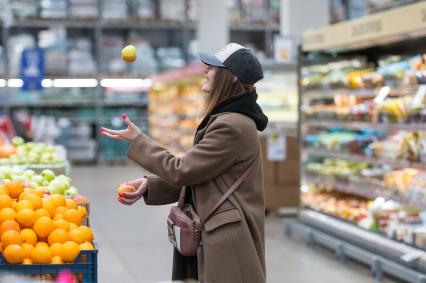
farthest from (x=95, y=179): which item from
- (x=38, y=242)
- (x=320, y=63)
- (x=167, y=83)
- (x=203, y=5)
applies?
(x=38, y=242)

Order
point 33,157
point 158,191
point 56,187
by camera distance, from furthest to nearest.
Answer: point 33,157
point 56,187
point 158,191

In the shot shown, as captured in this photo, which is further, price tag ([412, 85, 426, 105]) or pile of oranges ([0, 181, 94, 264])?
price tag ([412, 85, 426, 105])

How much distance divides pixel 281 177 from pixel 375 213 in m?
3.39

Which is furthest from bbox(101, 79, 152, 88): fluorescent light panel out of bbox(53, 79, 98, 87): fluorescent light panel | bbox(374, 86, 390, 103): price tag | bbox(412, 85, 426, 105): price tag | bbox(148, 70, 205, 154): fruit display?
bbox(412, 85, 426, 105): price tag

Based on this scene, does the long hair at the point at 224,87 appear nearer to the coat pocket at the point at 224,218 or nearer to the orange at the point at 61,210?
the coat pocket at the point at 224,218

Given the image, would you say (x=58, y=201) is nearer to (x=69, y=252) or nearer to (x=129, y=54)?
(x=69, y=252)

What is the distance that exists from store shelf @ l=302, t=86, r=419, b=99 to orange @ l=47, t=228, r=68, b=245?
4.15m

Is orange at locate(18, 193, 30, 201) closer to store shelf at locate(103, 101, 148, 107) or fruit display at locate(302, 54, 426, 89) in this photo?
fruit display at locate(302, 54, 426, 89)

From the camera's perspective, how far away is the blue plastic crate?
10.2 feet

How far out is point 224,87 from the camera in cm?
342

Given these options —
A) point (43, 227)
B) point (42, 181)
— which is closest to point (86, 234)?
point (43, 227)

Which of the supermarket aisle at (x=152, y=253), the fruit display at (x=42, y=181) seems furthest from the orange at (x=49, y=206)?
the supermarket aisle at (x=152, y=253)

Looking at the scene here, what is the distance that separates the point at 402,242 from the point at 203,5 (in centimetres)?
985

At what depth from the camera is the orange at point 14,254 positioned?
3.09 meters
